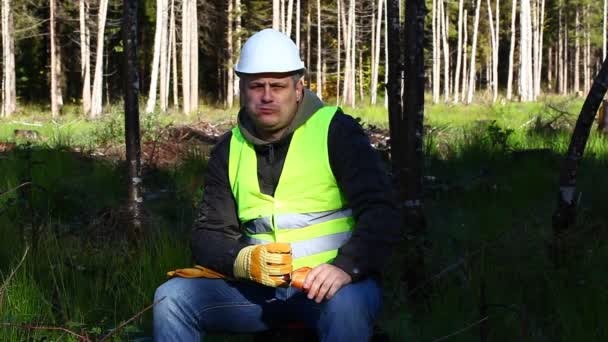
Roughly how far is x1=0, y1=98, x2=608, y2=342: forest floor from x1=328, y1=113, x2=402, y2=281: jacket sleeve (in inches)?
26.4

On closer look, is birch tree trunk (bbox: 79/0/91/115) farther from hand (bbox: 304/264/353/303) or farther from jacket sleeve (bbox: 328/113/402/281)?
hand (bbox: 304/264/353/303)

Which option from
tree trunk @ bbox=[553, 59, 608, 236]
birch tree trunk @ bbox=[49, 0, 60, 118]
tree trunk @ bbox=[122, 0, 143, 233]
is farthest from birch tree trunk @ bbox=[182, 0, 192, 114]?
tree trunk @ bbox=[553, 59, 608, 236]

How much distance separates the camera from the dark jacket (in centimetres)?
305

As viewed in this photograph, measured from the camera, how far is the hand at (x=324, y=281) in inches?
114

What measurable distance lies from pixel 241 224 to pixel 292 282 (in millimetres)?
519

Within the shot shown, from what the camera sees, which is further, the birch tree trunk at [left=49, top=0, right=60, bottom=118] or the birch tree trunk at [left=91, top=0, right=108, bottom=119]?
the birch tree trunk at [left=49, top=0, right=60, bottom=118]

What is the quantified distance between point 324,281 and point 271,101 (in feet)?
2.65

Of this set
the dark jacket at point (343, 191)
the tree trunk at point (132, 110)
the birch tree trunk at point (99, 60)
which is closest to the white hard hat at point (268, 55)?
the dark jacket at point (343, 191)

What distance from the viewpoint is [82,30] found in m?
29.4

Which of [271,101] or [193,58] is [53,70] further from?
[271,101]

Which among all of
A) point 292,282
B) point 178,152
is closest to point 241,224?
point 292,282

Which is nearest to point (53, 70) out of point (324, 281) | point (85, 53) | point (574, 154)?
point (85, 53)

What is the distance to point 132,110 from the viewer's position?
571 cm

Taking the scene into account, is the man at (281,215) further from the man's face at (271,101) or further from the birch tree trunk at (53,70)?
the birch tree trunk at (53,70)
